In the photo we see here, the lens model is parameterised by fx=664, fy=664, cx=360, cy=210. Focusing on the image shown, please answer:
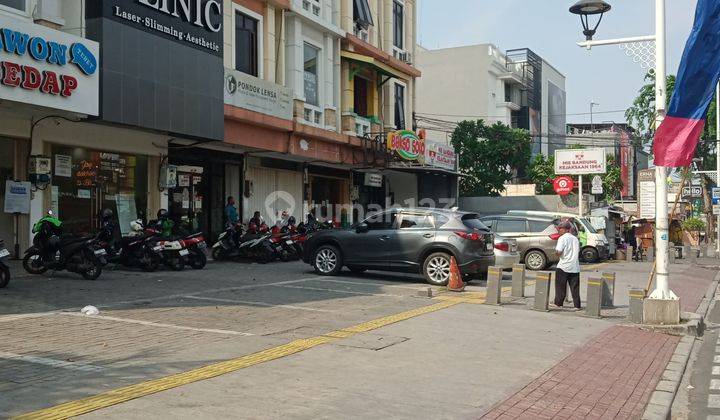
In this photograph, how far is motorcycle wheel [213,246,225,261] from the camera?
18359 mm

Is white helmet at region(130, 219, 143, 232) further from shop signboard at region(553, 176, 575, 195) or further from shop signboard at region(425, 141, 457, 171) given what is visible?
shop signboard at region(553, 176, 575, 195)

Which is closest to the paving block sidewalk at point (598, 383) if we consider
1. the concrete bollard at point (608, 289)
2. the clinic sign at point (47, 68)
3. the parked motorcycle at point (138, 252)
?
the concrete bollard at point (608, 289)

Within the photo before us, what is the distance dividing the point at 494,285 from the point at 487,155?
92.7 feet

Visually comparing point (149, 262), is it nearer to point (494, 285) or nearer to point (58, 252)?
point (58, 252)

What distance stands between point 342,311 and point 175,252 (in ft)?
20.2

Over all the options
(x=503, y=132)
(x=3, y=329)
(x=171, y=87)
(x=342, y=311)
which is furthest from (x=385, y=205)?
(x=3, y=329)

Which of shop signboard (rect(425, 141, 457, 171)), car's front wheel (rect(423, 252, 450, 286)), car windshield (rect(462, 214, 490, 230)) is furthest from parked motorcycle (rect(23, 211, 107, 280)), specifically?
shop signboard (rect(425, 141, 457, 171))

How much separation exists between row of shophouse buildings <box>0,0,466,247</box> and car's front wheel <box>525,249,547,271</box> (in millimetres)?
7519

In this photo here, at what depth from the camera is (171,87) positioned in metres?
16.0

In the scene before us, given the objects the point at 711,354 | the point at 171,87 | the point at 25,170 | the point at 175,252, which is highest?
the point at 171,87

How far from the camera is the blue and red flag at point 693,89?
1015cm

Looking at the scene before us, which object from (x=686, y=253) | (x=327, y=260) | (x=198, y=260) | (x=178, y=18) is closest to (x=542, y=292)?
(x=327, y=260)

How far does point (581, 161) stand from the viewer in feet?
110

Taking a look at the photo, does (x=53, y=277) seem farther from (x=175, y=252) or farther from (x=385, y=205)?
(x=385, y=205)
